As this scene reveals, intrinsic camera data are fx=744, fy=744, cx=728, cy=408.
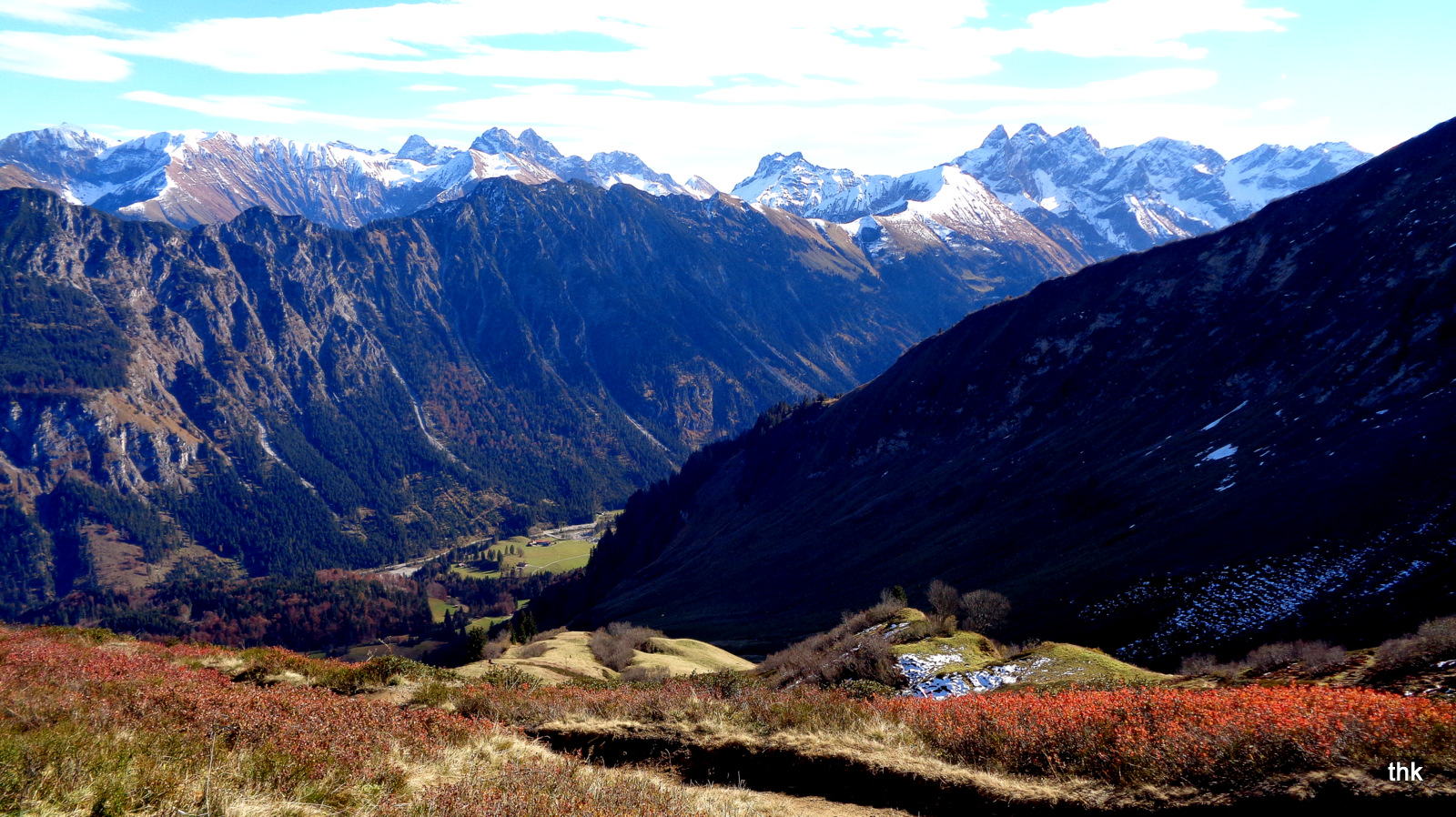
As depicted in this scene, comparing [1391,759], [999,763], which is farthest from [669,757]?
[1391,759]

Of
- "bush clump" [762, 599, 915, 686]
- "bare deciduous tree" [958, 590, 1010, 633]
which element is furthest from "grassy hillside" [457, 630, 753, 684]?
"bare deciduous tree" [958, 590, 1010, 633]

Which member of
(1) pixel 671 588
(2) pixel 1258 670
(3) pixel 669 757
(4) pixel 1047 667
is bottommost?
(1) pixel 671 588

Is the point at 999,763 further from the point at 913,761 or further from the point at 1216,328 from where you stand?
the point at 1216,328

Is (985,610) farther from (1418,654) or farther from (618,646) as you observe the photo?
(1418,654)

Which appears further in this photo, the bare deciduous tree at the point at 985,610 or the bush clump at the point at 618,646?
the bare deciduous tree at the point at 985,610

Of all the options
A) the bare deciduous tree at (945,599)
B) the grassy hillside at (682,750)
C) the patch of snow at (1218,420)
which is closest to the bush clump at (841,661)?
the grassy hillside at (682,750)

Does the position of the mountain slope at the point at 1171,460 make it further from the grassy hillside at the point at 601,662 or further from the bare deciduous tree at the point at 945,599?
the grassy hillside at the point at 601,662

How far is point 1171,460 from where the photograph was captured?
10438 centimetres

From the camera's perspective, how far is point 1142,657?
6222cm

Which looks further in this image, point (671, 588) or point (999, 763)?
point (671, 588)

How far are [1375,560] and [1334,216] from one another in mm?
103039

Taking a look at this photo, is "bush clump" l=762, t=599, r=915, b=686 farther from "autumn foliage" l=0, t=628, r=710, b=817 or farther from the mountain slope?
the mountain slope

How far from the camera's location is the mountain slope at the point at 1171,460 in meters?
66.6

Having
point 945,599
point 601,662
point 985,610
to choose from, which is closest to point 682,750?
point 601,662
